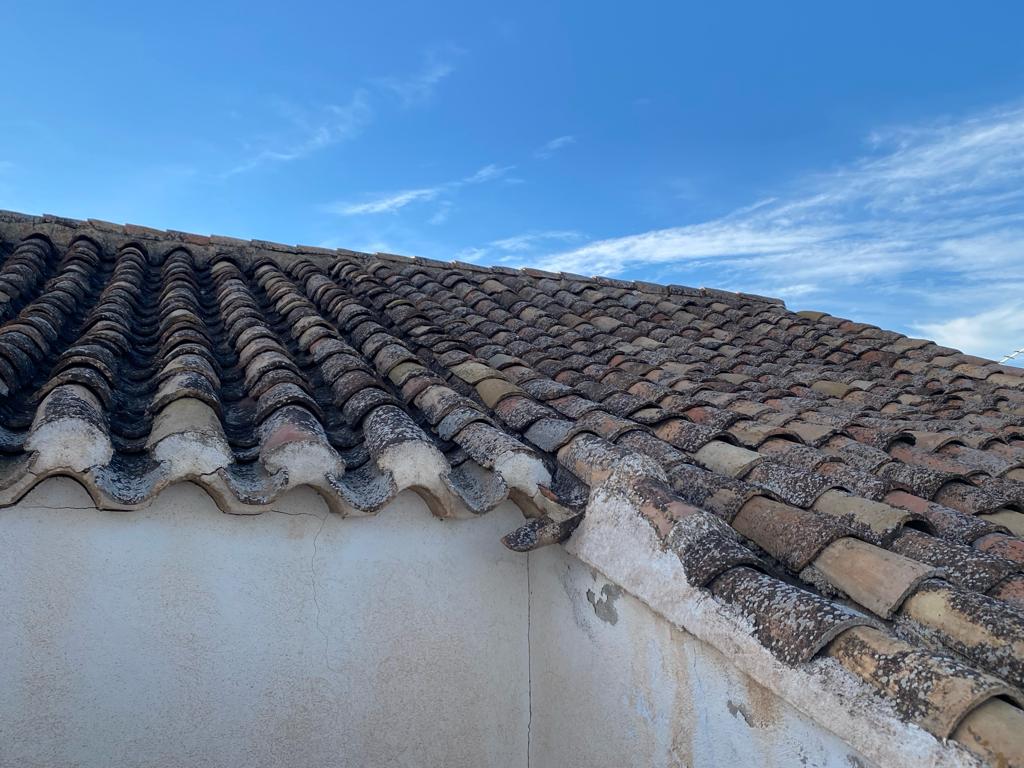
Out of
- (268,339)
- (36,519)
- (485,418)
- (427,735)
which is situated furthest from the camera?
(268,339)

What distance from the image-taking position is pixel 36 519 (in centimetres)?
242

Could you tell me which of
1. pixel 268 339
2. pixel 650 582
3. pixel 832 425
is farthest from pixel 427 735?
pixel 832 425

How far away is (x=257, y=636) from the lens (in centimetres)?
Answer: 267

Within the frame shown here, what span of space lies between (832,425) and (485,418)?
7.13ft

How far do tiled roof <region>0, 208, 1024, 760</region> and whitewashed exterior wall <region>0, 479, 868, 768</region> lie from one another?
0.23m

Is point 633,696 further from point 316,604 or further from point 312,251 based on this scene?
point 312,251

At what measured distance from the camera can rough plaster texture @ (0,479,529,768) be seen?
7.89 ft

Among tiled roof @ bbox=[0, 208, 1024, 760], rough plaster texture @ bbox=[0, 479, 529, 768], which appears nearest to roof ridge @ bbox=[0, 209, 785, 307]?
tiled roof @ bbox=[0, 208, 1024, 760]

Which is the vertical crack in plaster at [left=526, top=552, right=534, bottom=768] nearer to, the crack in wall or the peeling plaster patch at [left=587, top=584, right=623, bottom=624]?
the peeling plaster patch at [left=587, top=584, right=623, bottom=624]

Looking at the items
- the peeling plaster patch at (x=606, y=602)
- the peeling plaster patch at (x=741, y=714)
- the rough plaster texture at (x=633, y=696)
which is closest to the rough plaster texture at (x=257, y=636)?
the rough plaster texture at (x=633, y=696)

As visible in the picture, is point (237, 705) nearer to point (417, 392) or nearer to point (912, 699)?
point (417, 392)

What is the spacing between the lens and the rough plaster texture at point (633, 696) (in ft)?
6.88

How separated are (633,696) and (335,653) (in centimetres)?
114

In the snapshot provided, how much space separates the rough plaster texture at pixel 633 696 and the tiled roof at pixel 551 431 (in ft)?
0.89
